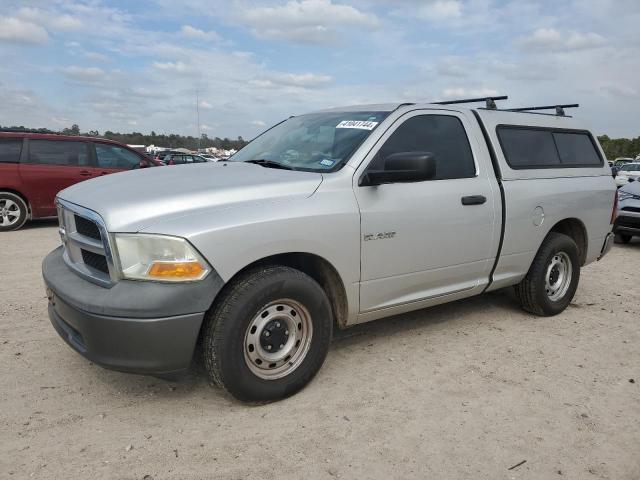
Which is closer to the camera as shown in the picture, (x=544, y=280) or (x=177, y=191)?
(x=177, y=191)

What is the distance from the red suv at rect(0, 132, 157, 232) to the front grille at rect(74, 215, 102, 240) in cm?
704

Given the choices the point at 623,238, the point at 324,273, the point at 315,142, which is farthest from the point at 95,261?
the point at 623,238

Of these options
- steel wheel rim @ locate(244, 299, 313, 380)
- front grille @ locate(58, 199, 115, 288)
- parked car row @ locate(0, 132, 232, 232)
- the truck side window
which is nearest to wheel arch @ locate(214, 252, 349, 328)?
steel wheel rim @ locate(244, 299, 313, 380)

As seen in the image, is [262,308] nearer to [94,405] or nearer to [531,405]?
[94,405]

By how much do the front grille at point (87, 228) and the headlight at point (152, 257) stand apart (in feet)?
0.93

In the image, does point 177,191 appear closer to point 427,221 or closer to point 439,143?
point 427,221

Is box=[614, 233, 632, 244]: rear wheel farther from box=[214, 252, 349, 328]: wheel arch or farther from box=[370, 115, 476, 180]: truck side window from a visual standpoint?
box=[214, 252, 349, 328]: wheel arch

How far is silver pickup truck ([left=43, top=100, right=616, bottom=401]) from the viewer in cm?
268

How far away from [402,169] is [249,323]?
1336 millimetres

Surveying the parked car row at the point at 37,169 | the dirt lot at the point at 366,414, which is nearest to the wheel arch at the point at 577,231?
the dirt lot at the point at 366,414

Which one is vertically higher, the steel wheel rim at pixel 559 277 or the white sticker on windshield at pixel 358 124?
the white sticker on windshield at pixel 358 124

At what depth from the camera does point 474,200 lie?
3.95 metres

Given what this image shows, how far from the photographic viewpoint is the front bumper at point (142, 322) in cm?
261

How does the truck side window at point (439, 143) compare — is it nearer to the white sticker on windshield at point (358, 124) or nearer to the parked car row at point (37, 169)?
the white sticker on windshield at point (358, 124)
